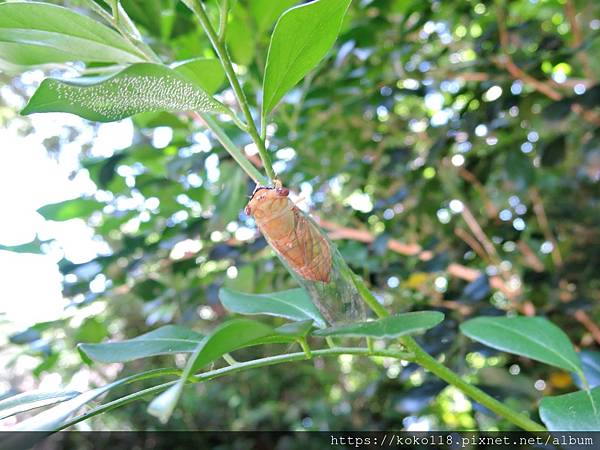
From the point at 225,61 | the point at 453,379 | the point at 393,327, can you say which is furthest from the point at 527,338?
the point at 225,61

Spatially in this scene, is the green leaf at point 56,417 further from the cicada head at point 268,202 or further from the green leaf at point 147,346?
the cicada head at point 268,202

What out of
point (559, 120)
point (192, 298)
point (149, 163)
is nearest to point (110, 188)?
point (149, 163)

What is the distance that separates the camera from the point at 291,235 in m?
0.49

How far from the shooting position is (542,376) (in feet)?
3.73

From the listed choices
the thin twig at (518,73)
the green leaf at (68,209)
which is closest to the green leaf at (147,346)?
the green leaf at (68,209)

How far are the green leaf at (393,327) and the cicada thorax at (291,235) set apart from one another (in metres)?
0.15

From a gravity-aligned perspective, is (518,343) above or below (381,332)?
below

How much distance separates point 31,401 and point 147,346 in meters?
0.08

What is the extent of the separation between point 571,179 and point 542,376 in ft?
1.49

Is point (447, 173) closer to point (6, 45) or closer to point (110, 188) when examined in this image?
point (110, 188)

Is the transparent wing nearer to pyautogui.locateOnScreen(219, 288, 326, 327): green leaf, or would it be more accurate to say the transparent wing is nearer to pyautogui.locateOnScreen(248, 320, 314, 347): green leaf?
pyautogui.locateOnScreen(219, 288, 326, 327): green leaf

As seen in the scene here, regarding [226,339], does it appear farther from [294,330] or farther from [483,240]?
[483,240]

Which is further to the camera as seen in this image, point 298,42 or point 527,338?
point 527,338

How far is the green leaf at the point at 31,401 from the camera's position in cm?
33
